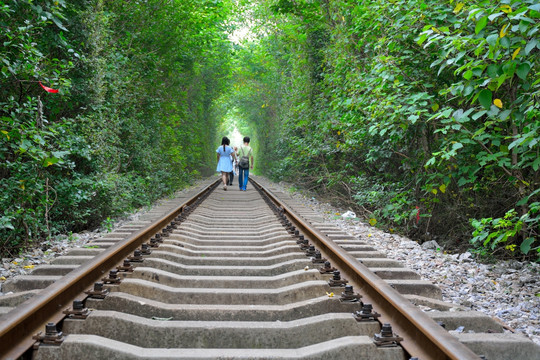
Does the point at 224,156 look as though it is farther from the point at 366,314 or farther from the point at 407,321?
the point at 407,321

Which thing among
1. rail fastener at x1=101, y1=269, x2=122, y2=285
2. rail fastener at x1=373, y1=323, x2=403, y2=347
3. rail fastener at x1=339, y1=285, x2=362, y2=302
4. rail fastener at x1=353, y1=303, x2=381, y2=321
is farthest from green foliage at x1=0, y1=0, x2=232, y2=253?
rail fastener at x1=373, y1=323, x2=403, y2=347

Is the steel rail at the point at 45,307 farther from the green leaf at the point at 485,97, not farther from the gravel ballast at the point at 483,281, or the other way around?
the green leaf at the point at 485,97

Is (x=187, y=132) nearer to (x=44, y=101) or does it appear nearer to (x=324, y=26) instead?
(x=324, y=26)

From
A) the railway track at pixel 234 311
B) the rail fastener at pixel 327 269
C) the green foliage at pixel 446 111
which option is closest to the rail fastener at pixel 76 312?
the railway track at pixel 234 311

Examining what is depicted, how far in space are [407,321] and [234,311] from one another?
1054mm

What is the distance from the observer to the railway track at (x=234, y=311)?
218 centimetres

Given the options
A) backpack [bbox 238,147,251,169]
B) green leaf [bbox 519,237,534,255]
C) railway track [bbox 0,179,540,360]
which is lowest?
railway track [bbox 0,179,540,360]

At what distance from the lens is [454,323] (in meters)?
2.63

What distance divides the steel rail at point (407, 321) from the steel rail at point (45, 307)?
1.91 meters

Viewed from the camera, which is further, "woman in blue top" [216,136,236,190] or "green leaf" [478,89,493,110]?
"woman in blue top" [216,136,236,190]

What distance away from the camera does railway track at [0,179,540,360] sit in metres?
2.18

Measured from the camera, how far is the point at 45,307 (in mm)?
2471

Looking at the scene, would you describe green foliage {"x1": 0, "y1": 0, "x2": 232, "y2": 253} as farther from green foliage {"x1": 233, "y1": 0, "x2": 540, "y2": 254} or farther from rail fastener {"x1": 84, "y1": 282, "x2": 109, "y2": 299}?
green foliage {"x1": 233, "y1": 0, "x2": 540, "y2": 254}

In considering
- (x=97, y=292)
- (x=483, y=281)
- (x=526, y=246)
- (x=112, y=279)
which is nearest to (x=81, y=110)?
(x=112, y=279)
